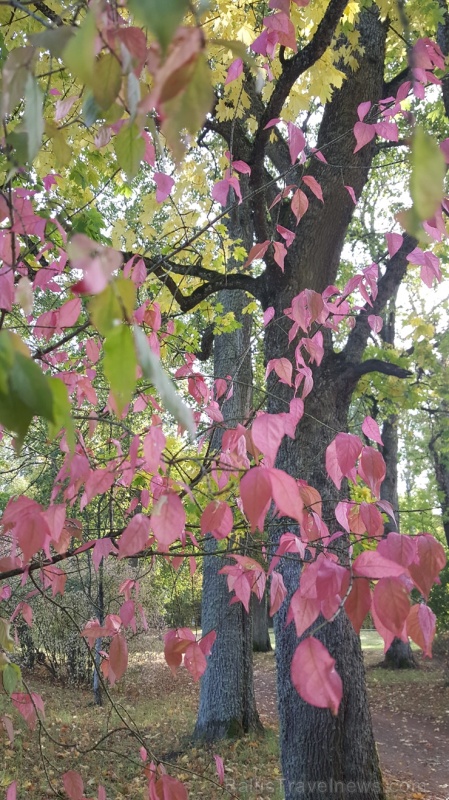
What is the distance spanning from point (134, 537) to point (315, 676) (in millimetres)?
471

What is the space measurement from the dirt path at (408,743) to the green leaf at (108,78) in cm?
545

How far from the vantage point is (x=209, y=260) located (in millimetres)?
4336

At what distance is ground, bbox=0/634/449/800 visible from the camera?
15.3ft

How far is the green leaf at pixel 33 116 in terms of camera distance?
1.97 feet

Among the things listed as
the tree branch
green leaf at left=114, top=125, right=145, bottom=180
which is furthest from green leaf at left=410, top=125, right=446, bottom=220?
the tree branch

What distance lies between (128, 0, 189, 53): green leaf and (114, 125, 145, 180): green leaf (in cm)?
33

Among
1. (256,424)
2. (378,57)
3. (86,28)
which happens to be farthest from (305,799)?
(378,57)

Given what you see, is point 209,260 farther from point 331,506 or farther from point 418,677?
point 418,677

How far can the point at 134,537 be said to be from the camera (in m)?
1.07

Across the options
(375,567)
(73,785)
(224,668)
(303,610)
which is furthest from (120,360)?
(224,668)

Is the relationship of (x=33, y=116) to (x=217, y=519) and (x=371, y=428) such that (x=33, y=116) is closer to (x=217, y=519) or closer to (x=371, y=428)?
(x=217, y=519)

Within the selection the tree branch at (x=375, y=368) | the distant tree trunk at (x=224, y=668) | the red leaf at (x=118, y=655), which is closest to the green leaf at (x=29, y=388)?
Result: the red leaf at (x=118, y=655)

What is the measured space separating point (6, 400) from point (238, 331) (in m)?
6.18

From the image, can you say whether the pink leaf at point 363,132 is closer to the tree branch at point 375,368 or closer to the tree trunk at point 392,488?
the tree branch at point 375,368
